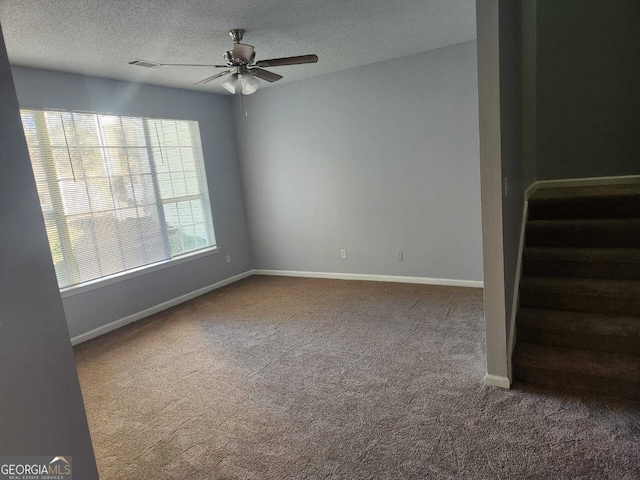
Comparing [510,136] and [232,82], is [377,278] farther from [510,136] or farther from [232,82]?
[232,82]

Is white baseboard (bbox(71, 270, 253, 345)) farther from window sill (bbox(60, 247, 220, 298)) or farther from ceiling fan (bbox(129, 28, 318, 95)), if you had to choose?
ceiling fan (bbox(129, 28, 318, 95))

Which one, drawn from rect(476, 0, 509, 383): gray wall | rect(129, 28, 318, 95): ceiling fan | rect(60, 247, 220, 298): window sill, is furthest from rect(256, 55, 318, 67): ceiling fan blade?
rect(60, 247, 220, 298): window sill

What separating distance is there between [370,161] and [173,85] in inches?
99.7

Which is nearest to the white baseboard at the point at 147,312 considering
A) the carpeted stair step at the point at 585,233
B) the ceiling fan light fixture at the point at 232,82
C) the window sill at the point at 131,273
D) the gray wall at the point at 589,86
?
the window sill at the point at 131,273

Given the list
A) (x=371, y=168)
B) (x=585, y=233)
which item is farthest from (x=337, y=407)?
(x=371, y=168)

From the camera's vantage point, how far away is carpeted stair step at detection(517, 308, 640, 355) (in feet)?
7.72

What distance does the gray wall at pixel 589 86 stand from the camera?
12.0 feet

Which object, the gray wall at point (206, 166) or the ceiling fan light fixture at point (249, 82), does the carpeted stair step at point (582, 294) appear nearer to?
the ceiling fan light fixture at point (249, 82)

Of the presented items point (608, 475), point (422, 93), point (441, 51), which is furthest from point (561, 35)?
point (608, 475)

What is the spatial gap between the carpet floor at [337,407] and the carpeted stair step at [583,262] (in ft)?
2.41

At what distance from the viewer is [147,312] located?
4.43 meters

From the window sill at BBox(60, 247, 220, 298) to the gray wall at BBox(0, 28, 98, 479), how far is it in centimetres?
265

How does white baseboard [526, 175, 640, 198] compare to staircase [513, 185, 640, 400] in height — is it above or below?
above

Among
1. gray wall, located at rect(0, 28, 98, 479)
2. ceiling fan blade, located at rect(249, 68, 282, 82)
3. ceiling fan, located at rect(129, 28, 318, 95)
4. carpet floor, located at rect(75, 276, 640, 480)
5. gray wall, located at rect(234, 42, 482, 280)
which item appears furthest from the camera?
gray wall, located at rect(234, 42, 482, 280)
